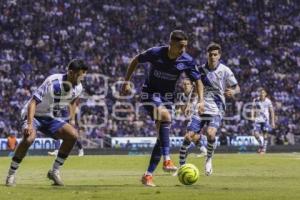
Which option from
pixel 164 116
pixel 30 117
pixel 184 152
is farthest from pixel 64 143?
pixel 184 152

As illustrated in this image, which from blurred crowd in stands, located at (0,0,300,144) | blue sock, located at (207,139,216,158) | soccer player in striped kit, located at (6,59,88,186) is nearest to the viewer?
soccer player in striped kit, located at (6,59,88,186)

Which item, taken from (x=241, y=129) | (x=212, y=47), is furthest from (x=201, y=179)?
(x=241, y=129)

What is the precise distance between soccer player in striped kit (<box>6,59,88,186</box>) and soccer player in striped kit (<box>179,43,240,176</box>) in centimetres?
487

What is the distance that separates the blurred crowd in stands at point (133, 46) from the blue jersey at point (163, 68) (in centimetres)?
2570

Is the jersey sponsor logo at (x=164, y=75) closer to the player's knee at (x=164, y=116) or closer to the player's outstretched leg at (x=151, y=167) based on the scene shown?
the player's knee at (x=164, y=116)

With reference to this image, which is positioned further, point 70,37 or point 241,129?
point 70,37

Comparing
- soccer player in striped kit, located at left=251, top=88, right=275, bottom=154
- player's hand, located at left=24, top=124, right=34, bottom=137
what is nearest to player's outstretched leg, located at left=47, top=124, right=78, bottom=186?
player's hand, located at left=24, top=124, right=34, bottom=137

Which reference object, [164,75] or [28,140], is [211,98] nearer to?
[164,75]

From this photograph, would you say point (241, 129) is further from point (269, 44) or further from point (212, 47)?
point (212, 47)

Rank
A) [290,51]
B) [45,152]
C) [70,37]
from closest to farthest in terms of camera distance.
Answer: [45,152]
[70,37]
[290,51]

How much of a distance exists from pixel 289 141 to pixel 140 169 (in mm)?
25553

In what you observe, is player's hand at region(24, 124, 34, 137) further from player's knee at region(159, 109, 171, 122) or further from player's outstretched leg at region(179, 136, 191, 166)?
player's outstretched leg at region(179, 136, 191, 166)

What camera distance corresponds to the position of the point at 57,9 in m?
52.5

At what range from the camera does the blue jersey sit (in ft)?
50.5
